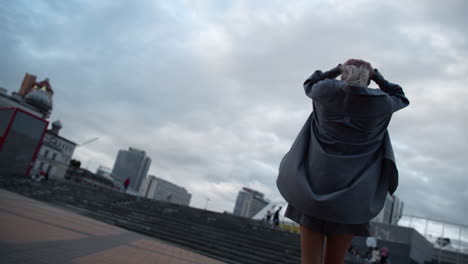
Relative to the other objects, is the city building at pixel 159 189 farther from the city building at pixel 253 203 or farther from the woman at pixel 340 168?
the woman at pixel 340 168

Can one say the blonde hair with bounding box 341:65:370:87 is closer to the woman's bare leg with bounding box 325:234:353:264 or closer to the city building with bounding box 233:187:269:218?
the woman's bare leg with bounding box 325:234:353:264

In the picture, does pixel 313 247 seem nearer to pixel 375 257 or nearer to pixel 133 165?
pixel 375 257

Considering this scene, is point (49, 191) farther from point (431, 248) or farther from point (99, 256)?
point (431, 248)

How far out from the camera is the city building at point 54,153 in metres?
67.9

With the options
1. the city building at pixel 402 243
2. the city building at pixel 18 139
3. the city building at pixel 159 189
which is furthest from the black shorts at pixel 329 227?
the city building at pixel 159 189

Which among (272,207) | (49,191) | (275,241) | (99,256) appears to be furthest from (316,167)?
(272,207)

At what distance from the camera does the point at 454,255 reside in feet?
79.6

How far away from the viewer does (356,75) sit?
Answer: 2062mm

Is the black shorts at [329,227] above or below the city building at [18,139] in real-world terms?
below

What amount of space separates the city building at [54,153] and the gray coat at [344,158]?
62.2 m

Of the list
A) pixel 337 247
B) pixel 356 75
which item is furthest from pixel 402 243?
pixel 356 75

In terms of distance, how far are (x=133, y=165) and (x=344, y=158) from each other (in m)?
178

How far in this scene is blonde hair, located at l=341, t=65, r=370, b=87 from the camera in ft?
6.72

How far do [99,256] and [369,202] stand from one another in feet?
11.9
